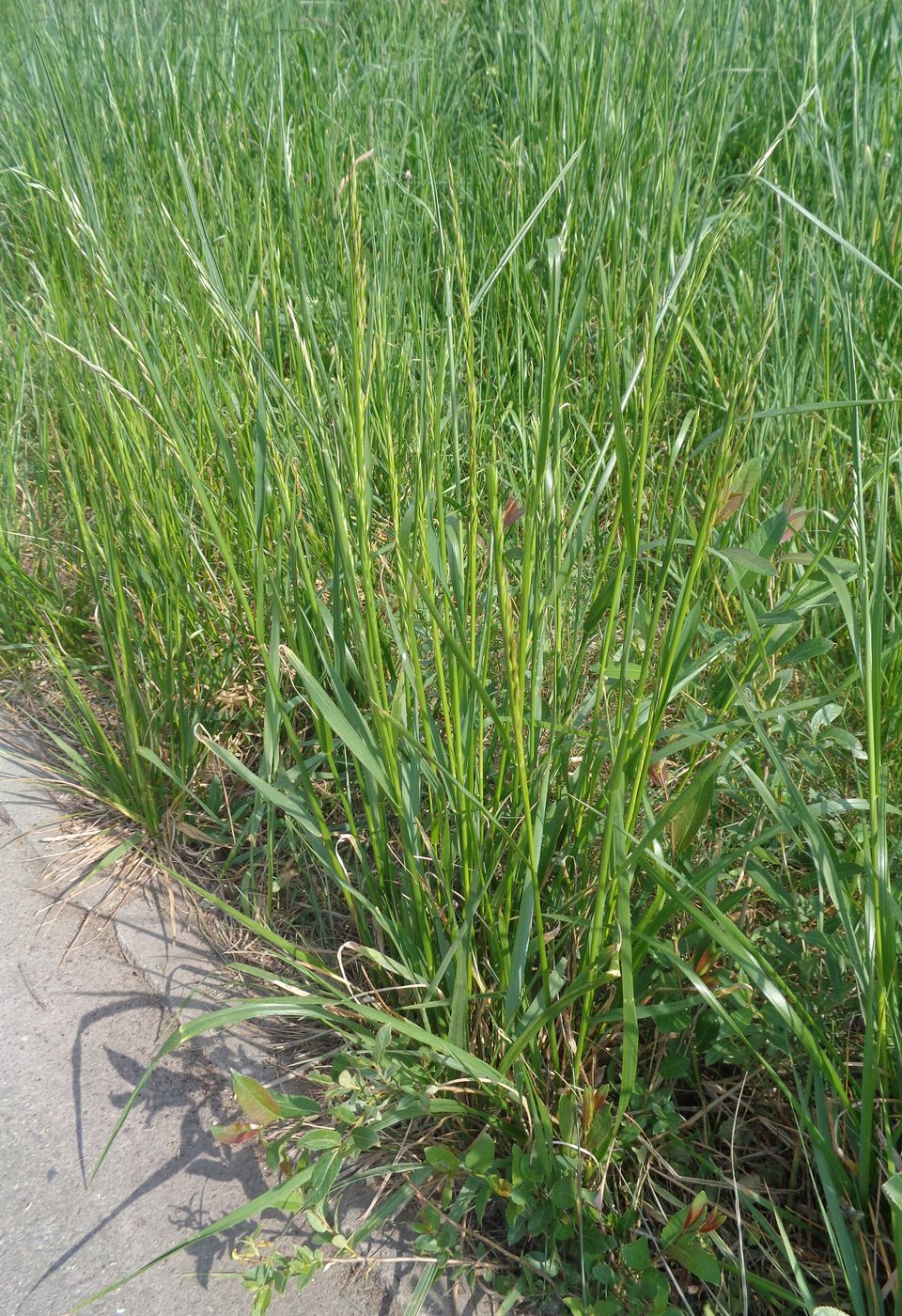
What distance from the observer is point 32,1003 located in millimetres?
1406

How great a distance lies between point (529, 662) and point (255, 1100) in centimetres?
57

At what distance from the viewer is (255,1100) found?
1.10 meters

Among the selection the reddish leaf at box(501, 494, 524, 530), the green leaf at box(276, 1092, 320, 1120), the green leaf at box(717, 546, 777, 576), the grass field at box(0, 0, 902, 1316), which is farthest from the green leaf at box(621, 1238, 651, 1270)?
the reddish leaf at box(501, 494, 524, 530)

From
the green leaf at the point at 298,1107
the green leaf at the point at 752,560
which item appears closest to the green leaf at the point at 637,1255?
the green leaf at the point at 298,1107

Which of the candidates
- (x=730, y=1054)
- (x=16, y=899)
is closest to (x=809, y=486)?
(x=730, y=1054)

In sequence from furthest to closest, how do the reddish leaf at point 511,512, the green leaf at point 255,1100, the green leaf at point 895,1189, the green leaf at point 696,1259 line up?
the reddish leaf at point 511,512 → the green leaf at point 255,1100 → the green leaf at point 696,1259 → the green leaf at point 895,1189

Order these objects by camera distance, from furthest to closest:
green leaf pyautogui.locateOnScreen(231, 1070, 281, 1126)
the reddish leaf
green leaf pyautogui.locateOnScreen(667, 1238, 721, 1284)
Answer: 1. the reddish leaf
2. green leaf pyautogui.locateOnScreen(231, 1070, 281, 1126)
3. green leaf pyautogui.locateOnScreen(667, 1238, 721, 1284)

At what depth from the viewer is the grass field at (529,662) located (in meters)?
1.00

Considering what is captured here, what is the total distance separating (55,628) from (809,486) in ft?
4.44

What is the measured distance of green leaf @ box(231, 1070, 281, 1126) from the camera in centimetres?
110

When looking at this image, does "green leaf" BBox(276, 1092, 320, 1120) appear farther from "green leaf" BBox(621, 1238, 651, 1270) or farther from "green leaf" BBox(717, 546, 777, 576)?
"green leaf" BBox(717, 546, 777, 576)

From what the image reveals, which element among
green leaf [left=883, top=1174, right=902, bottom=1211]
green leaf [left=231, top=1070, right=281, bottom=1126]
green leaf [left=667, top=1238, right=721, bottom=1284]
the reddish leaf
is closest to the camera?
green leaf [left=883, top=1174, right=902, bottom=1211]

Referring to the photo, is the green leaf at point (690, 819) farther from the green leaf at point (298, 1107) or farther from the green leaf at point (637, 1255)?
the green leaf at point (298, 1107)

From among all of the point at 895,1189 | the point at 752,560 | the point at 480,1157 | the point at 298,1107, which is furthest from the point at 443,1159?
the point at 752,560
